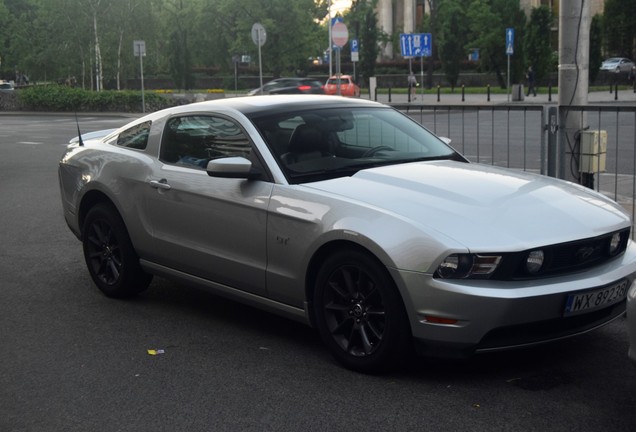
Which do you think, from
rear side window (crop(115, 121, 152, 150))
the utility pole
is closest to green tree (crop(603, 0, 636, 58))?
the utility pole

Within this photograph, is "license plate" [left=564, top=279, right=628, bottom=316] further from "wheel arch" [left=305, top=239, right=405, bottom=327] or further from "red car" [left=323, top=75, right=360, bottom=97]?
"red car" [left=323, top=75, right=360, bottom=97]

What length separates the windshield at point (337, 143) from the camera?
586cm

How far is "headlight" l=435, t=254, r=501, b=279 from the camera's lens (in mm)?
4727

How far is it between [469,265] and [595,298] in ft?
2.45

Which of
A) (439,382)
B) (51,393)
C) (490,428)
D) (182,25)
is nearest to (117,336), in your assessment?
(51,393)

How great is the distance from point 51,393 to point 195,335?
4.18 ft

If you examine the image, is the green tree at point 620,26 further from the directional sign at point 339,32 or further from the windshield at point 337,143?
the windshield at point 337,143

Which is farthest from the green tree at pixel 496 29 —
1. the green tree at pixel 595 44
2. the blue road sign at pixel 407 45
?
the blue road sign at pixel 407 45

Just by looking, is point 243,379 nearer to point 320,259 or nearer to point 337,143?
point 320,259

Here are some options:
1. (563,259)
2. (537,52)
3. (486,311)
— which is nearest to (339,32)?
(563,259)

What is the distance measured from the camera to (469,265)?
4.74 m

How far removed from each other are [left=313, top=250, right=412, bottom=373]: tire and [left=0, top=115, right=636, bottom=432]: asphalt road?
129 millimetres

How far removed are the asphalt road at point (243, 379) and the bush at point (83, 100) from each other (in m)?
36.4

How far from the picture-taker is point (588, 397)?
4.76 meters
